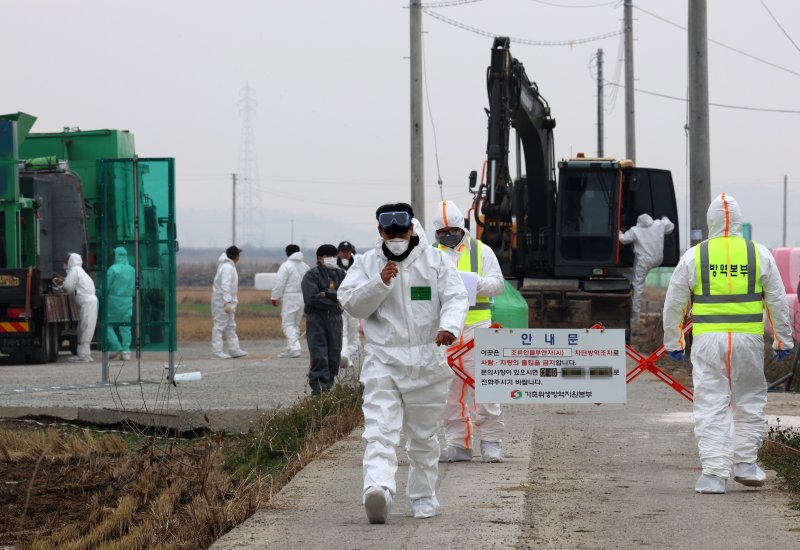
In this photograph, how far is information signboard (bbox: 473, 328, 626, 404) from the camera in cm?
1074

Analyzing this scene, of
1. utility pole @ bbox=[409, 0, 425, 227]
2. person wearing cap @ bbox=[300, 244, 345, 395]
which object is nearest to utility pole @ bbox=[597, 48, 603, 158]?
utility pole @ bbox=[409, 0, 425, 227]

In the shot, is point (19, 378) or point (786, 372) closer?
point (786, 372)

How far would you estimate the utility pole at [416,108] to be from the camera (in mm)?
29031

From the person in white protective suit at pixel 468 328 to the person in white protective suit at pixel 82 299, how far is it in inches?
568

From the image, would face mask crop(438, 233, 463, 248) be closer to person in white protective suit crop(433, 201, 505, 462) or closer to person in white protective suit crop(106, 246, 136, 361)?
person in white protective suit crop(433, 201, 505, 462)

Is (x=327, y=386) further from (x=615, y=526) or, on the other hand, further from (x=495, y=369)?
(x=615, y=526)

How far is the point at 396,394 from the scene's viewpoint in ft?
27.9

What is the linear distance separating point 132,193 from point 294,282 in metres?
6.81

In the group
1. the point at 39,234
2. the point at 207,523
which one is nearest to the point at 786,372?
the point at 207,523

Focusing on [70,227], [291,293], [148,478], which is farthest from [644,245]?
[148,478]

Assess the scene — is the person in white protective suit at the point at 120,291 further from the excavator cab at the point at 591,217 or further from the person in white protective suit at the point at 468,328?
the person in white protective suit at the point at 468,328

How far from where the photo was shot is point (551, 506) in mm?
8781

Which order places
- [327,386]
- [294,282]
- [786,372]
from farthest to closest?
1. [294,282]
2. [786,372]
3. [327,386]

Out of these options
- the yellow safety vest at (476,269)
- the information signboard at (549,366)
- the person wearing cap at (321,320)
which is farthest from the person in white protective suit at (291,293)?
the information signboard at (549,366)
